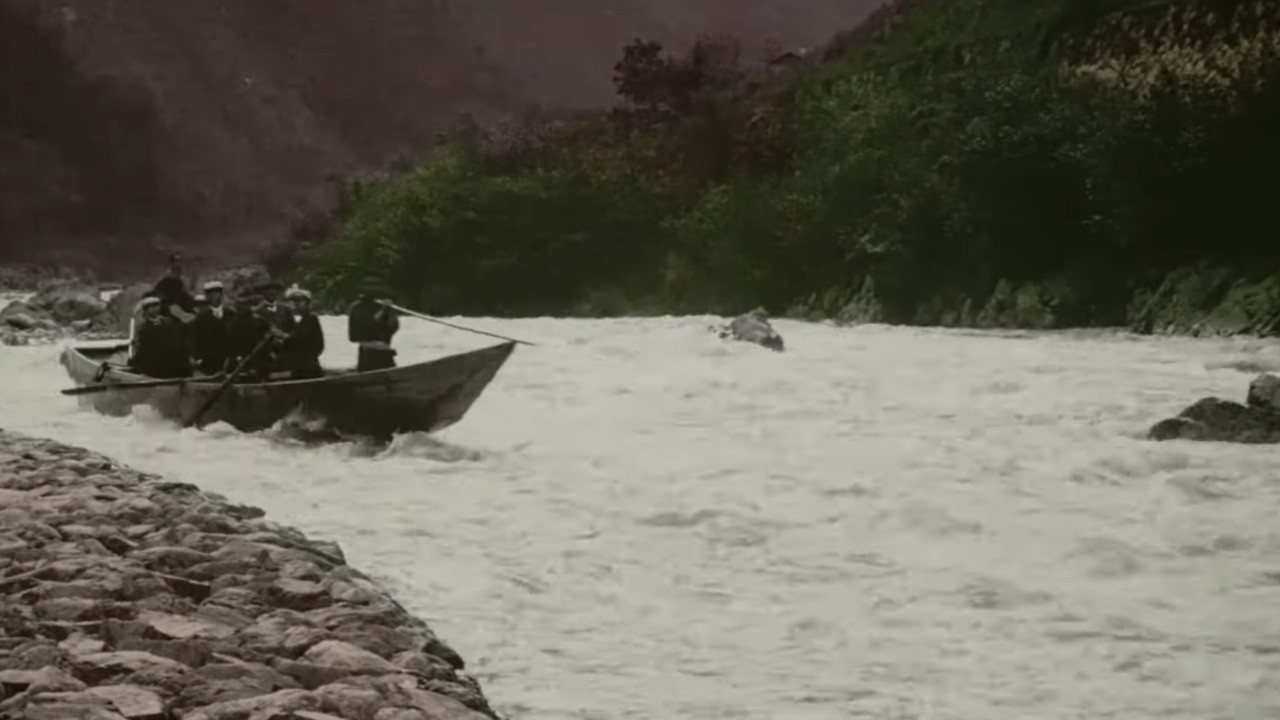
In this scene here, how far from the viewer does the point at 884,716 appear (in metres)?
5.56

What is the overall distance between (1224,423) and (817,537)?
14.5ft

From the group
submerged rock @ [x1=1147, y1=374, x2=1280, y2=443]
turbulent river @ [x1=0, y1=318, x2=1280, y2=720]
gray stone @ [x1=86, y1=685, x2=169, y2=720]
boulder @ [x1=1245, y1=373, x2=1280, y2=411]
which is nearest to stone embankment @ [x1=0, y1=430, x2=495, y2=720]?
gray stone @ [x1=86, y1=685, x2=169, y2=720]

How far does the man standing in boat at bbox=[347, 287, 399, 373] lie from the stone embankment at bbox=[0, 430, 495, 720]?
4.58 meters

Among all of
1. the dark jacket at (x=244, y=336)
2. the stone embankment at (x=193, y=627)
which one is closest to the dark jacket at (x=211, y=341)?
the dark jacket at (x=244, y=336)

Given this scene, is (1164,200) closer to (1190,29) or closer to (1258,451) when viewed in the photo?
(1190,29)

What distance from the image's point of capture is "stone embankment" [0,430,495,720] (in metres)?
4.75

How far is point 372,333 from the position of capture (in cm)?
1270

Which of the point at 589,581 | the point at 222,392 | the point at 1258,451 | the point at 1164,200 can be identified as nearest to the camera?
the point at 589,581

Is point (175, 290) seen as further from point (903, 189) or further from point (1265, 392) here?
point (903, 189)

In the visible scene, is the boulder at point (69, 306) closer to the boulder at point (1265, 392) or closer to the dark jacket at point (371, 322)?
the dark jacket at point (371, 322)

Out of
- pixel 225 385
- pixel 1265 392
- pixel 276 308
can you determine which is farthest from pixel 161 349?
pixel 1265 392

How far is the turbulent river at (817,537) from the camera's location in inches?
235

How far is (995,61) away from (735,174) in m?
7.29

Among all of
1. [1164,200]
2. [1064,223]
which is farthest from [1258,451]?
[1064,223]
